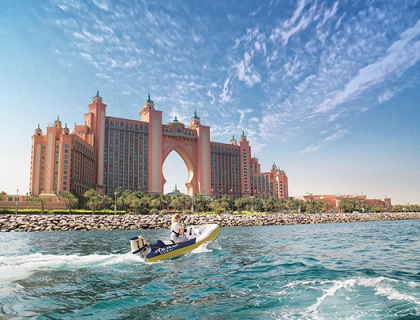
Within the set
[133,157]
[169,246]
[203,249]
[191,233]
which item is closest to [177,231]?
[169,246]

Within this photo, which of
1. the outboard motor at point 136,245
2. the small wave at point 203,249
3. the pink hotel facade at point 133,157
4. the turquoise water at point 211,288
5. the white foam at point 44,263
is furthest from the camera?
the pink hotel facade at point 133,157

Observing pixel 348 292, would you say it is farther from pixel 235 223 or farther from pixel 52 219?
pixel 235 223

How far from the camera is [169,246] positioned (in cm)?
1664

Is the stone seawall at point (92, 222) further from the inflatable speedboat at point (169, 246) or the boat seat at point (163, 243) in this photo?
the boat seat at point (163, 243)

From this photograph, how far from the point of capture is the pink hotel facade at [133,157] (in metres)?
89.4

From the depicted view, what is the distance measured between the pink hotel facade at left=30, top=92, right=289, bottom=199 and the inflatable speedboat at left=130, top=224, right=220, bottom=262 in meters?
75.7

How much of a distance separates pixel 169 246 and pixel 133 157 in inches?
4150

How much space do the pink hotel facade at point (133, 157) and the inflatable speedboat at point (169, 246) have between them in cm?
7569

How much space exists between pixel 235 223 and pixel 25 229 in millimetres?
32330

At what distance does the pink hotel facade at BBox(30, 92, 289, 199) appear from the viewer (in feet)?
293

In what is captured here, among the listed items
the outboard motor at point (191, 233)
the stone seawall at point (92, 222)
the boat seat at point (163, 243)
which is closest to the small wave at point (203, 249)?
the outboard motor at point (191, 233)

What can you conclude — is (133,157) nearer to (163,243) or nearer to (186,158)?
(186,158)

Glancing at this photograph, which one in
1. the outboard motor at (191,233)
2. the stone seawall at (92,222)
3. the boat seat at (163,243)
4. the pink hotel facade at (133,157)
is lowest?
the stone seawall at (92,222)

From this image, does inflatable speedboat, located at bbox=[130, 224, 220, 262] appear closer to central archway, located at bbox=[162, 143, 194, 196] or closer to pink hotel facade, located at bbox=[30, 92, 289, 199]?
pink hotel facade, located at bbox=[30, 92, 289, 199]
